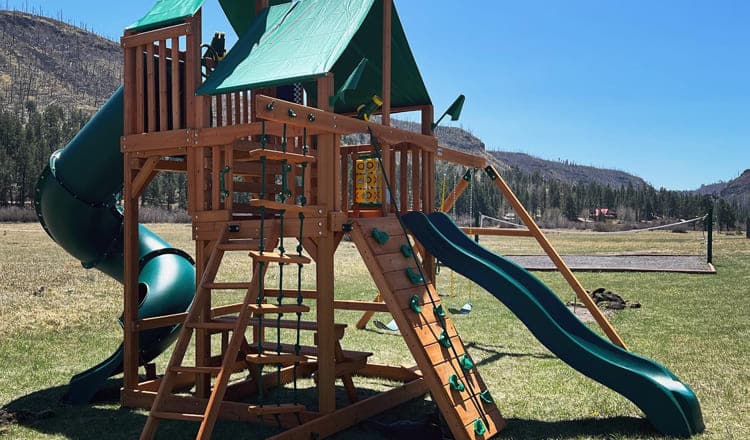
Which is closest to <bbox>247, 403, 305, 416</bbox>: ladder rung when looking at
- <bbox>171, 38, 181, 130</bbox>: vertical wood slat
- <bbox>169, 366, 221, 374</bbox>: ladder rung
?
<bbox>169, 366, 221, 374</bbox>: ladder rung

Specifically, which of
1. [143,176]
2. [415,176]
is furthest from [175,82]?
[415,176]

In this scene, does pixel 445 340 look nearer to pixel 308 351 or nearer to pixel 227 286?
pixel 308 351

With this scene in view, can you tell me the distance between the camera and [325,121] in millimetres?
5852

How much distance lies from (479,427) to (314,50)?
3808 mm

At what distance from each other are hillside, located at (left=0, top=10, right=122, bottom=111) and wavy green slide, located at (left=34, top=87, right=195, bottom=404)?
440ft

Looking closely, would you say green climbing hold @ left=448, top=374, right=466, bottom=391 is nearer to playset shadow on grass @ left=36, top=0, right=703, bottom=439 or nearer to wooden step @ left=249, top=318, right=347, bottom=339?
playset shadow on grass @ left=36, top=0, right=703, bottom=439

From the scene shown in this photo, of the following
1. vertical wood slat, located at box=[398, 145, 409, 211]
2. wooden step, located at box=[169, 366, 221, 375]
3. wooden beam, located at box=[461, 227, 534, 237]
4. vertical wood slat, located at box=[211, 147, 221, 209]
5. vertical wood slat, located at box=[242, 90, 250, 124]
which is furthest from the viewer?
wooden beam, located at box=[461, 227, 534, 237]

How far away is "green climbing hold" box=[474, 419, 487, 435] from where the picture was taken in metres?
5.47

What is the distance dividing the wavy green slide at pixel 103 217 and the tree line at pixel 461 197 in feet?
200

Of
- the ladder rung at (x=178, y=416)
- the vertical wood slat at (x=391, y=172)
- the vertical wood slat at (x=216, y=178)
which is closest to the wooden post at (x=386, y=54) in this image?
the vertical wood slat at (x=391, y=172)

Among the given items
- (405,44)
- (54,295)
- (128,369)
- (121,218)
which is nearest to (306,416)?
(128,369)

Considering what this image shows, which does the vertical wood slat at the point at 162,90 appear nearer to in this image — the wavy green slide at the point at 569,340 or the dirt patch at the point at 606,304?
the wavy green slide at the point at 569,340

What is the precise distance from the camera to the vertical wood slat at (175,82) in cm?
670

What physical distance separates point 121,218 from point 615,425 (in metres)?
6.24
